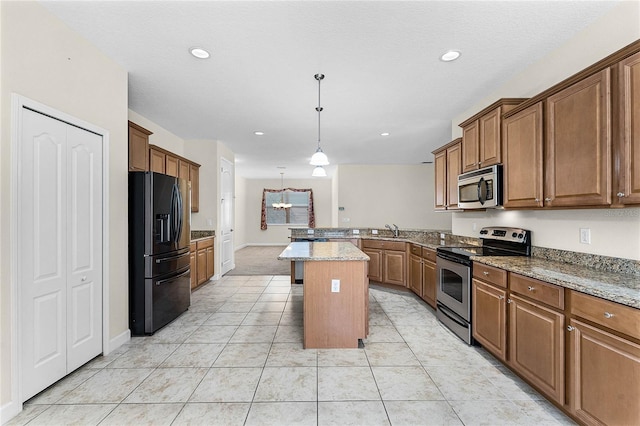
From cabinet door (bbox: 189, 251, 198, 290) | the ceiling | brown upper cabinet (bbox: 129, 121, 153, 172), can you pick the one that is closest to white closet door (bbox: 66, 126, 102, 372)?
brown upper cabinet (bbox: 129, 121, 153, 172)

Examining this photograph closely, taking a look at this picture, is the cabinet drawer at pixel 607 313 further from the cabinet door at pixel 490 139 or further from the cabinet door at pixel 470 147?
the cabinet door at pixel 470 147

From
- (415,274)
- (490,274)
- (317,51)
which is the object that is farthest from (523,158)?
(415,274)

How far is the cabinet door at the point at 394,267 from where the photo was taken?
4535mm

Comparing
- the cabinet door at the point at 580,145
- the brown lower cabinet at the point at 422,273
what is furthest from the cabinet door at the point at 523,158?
the brown lower cabinet at the point at 422,273

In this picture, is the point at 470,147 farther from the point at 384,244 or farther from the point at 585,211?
the point at 384,244

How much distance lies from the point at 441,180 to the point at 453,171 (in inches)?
13.5

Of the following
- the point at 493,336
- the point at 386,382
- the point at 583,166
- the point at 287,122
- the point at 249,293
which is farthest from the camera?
the point at 249,293

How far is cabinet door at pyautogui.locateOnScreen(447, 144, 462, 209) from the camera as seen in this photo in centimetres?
343

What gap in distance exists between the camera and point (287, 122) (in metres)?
4.20

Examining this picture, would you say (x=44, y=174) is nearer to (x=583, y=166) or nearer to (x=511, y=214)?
(x=583, y=166)

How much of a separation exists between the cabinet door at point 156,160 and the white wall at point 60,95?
101 cm

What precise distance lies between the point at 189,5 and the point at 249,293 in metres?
3.77

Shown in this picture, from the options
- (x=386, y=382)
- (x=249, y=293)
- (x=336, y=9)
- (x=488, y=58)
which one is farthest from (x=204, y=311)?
(x=488, y=58)

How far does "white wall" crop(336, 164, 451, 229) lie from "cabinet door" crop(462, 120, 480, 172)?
14.4ft
